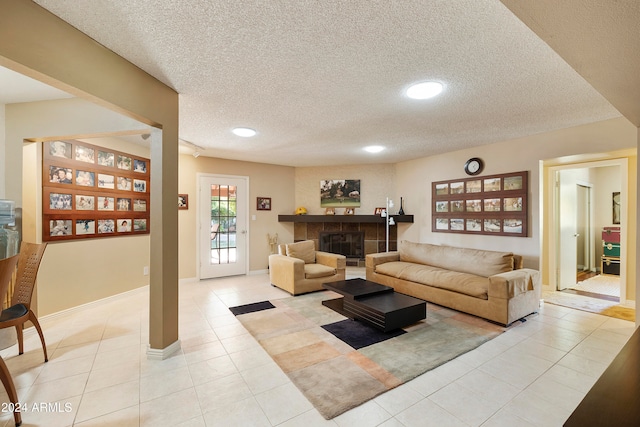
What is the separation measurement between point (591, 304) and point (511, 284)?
6.16 ft

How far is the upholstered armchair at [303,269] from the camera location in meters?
4.27

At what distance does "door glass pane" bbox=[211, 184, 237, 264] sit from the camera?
544 cm

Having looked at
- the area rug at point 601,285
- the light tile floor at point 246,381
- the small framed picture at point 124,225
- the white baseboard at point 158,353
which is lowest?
the light tile floor at point 246,381

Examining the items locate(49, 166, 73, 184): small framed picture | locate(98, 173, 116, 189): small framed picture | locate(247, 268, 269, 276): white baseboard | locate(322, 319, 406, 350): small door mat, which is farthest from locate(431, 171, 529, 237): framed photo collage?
locate(49, 166, 73, 184): small framed picture

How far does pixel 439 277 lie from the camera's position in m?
3.73

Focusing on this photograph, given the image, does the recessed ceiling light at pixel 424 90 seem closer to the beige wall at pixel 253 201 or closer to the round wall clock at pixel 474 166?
the round wall clock at pixel 474 166

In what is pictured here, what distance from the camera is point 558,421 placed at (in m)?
1.66

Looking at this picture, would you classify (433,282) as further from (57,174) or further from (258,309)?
(57,174)

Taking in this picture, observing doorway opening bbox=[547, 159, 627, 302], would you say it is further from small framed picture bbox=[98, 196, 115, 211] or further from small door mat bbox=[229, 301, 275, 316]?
small framed picture bbox=[98, 196, 115, 211]

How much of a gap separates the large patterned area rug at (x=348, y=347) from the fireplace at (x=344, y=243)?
2665 millimetres

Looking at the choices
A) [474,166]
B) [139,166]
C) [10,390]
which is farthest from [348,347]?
[139,166]

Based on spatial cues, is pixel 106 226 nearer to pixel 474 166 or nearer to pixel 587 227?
pixel 474 166

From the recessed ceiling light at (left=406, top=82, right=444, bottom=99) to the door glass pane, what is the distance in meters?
4.15

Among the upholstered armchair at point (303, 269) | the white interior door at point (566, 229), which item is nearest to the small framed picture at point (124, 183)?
the upholstered armchair at point (303, 269)
